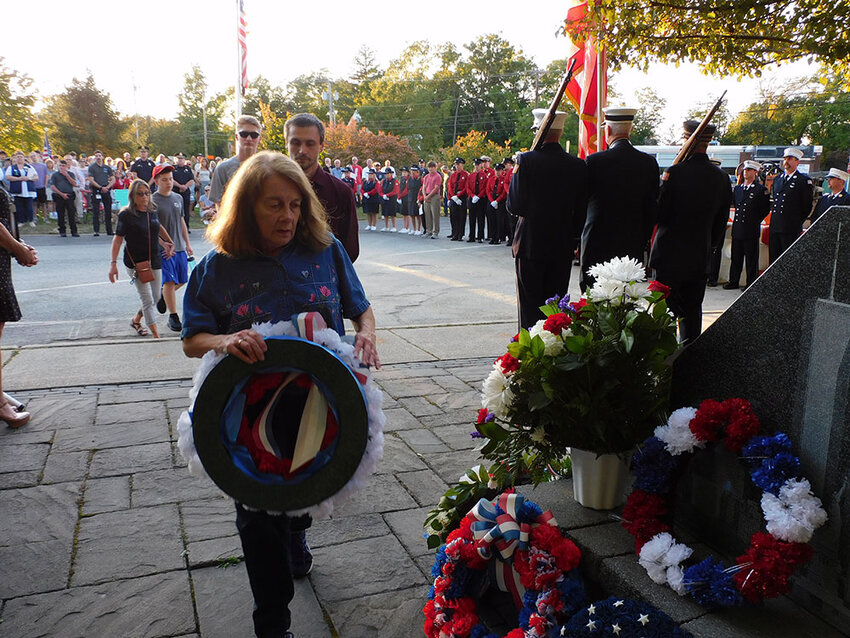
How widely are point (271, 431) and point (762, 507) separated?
1.52 meters

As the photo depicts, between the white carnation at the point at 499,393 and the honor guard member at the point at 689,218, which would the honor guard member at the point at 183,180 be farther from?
the white carnation at the point at 499,393

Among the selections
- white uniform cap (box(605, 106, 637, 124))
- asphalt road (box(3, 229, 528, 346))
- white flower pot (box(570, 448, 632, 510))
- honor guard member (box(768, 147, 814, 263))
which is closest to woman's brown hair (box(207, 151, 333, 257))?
white flower pot (box(570, 448, 632, 510))

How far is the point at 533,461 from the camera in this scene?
2.85 metres

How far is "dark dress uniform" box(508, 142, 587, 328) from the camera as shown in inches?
231

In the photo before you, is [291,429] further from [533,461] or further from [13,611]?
[13,611]

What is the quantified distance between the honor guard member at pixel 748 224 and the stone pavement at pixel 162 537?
855 centimetres

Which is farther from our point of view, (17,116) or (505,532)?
(17,116)

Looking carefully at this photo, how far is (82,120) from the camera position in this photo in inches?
1575

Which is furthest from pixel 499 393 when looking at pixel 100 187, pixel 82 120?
pixel 82 120

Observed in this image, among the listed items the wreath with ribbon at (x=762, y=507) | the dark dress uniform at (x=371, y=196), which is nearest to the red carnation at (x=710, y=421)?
the wreath with ribbon at (x=762, y=507)

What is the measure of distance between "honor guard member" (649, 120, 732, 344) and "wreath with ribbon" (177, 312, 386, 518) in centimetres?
435

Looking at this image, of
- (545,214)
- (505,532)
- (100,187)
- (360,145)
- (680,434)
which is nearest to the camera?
(680,434)

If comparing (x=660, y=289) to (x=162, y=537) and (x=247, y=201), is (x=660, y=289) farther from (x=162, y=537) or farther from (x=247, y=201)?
(x=162, y=537)

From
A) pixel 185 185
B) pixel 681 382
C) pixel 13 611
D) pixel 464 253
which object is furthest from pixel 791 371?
pixel 185 185
